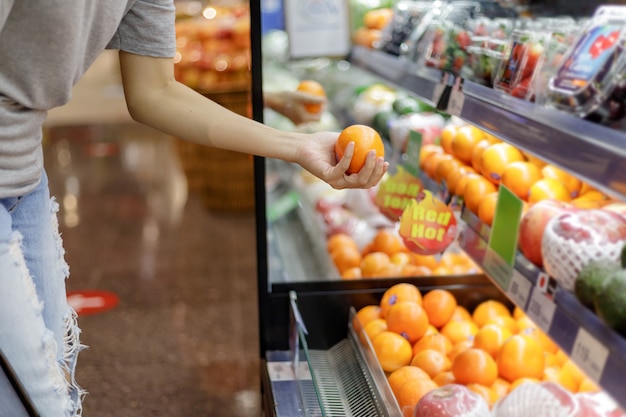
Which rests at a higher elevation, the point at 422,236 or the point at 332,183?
the point at 332,183

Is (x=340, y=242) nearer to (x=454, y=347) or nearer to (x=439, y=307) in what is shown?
(x=439, y=307)

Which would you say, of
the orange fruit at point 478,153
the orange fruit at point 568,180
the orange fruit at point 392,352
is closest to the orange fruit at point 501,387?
the orange fruit at point 392,352

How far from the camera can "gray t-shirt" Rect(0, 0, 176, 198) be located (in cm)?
105

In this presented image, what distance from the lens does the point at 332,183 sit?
4.21 ft

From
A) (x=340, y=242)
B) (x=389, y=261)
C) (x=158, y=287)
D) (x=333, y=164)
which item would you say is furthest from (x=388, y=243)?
(x=158, y=287)

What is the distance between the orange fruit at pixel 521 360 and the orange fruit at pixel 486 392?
0.06 metres

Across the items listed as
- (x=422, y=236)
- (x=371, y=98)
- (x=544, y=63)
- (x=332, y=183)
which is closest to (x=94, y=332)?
(x=371, y=98)

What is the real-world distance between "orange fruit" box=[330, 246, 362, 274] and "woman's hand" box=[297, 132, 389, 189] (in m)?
0.97

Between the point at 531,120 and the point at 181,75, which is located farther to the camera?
the point at 181,75

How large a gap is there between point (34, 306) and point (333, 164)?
60 centimetres

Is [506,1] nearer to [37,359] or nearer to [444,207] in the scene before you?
[444,207]

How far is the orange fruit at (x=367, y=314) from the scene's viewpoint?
1.83m

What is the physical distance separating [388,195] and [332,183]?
2.22ft

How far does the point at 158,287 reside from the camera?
348 centimetres
